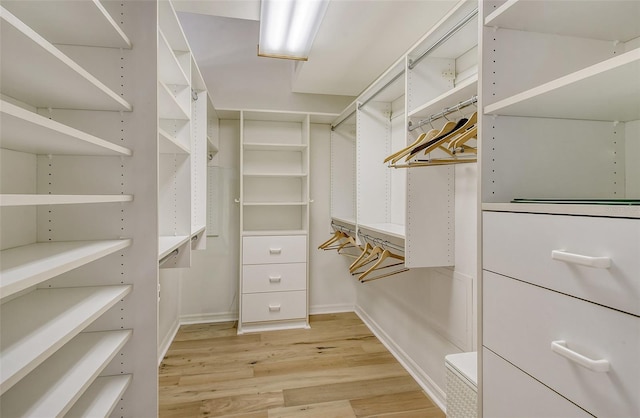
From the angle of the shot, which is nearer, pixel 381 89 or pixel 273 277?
pixel 381 89

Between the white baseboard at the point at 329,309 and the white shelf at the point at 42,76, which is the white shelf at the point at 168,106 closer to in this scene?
the white shelf at the point at 42,76

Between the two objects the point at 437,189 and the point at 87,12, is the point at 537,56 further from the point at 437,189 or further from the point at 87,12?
the point at 87,12

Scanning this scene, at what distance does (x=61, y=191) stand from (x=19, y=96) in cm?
35

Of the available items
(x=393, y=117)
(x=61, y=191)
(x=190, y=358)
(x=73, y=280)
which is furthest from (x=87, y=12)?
(x=190, y=358)

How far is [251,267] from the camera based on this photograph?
9.86 ft

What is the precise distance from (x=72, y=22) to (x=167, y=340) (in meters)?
2.48

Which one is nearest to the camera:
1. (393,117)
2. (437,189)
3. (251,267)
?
(437,189)

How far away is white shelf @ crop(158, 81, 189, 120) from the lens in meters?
1.46

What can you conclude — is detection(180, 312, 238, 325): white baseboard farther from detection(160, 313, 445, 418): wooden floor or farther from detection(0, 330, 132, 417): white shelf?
detection(0, 330, 132, 417): white shelf

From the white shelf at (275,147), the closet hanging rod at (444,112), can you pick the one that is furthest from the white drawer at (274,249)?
the closet hanging rod at (444,112)

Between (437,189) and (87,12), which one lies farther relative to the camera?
(437,189)

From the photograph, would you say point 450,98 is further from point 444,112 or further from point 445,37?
point 445,37

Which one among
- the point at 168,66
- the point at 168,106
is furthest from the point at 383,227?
the point at 168,66

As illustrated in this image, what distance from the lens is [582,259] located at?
667mm
